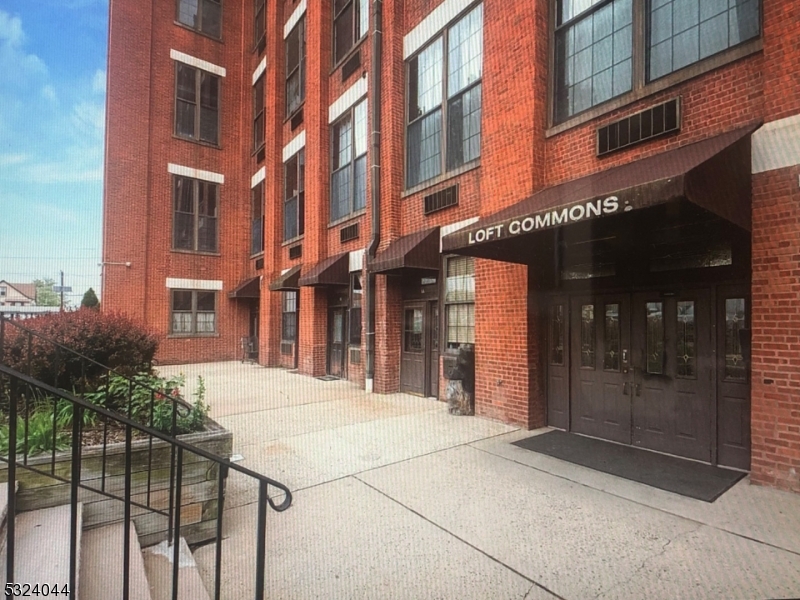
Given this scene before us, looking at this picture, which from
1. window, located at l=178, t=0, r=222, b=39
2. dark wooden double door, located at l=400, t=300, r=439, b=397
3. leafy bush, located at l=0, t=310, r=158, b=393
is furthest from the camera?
window, located at l=178, t=0, r=222, b=39

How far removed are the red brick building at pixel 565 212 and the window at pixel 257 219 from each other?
→ 11.2 ft

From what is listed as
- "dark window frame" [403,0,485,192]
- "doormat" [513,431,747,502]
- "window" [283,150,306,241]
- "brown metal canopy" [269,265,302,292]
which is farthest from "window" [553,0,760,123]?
"window" [283,150,306,241]

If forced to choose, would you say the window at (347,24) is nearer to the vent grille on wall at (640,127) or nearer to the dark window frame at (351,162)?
the dark window frame at (351,162)

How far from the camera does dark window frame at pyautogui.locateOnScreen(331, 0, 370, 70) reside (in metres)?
11.0

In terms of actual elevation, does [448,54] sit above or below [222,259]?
above

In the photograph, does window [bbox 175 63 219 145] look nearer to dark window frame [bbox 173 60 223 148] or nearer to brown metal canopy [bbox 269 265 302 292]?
dark window frame [bbox 173 60 223 148]

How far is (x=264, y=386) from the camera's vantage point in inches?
428

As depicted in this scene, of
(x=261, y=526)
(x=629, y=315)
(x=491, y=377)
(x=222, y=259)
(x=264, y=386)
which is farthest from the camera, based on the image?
(x=222, y=259)

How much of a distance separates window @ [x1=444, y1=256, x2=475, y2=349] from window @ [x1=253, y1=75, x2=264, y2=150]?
1173 cm

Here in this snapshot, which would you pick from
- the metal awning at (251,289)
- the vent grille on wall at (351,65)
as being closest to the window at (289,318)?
the metal awning at (251,289)

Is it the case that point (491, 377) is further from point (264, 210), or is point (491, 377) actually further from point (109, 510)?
point (264, 210)

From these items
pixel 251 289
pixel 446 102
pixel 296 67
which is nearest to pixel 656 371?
pixel 446 102

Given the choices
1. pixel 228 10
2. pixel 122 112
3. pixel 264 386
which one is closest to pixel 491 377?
pixel 264 386

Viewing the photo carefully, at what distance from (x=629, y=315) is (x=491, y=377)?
220 cm
